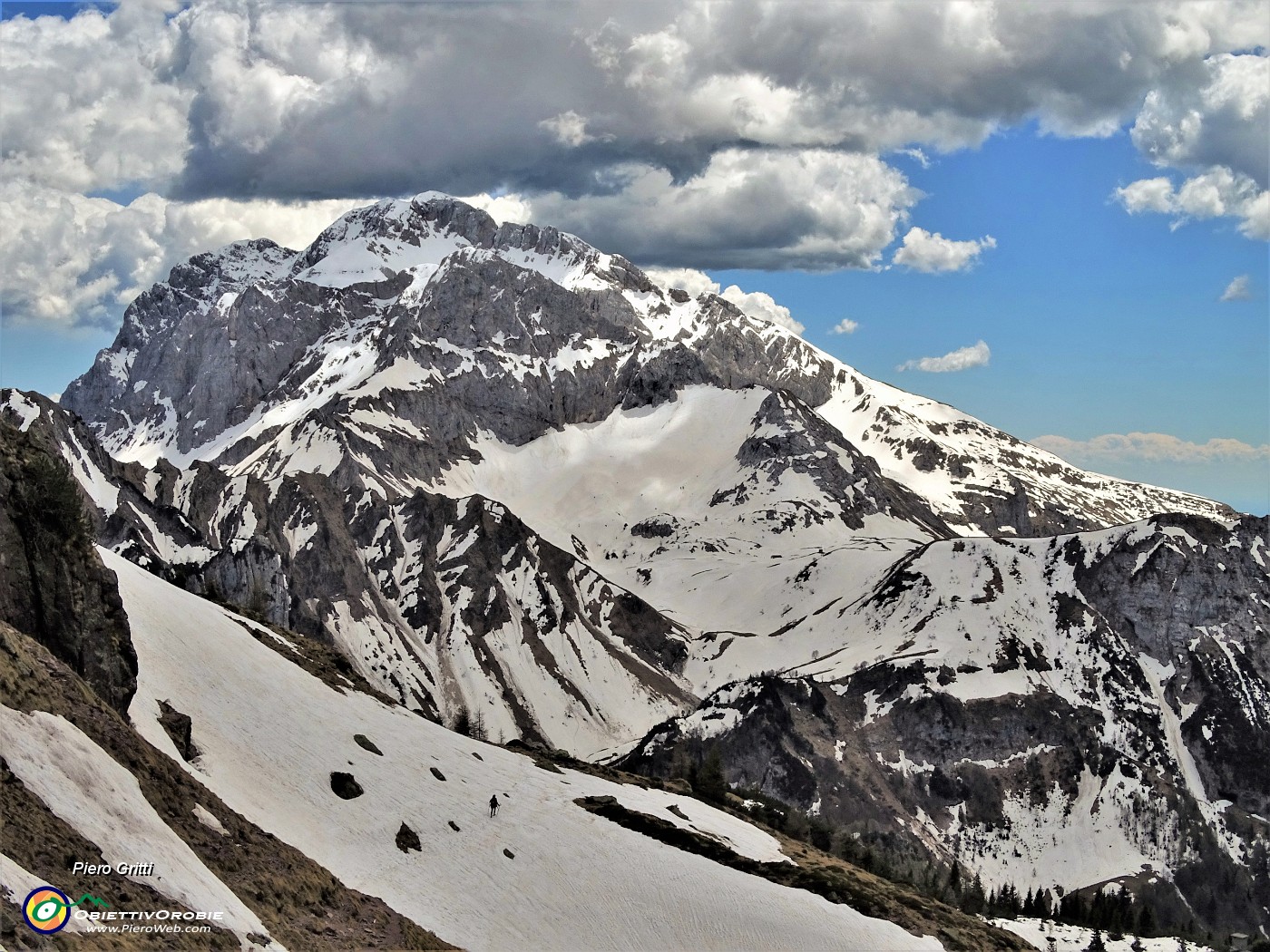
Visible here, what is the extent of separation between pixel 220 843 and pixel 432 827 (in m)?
23.2

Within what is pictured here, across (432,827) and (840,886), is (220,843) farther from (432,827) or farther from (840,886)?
(840,886)

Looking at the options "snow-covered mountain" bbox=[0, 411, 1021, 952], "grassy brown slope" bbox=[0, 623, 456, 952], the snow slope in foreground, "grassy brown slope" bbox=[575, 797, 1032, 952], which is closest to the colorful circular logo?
"snow-covered mountain" bbox=[0, 411, 1021, 952]

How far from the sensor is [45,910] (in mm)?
45094

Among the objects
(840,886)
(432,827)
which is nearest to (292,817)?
(432,827)

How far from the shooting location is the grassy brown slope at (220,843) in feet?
192

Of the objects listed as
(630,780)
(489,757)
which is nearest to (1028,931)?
(630,780)

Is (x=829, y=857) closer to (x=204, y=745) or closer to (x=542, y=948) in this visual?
(x=542, y=948)

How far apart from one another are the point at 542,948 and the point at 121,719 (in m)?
26.5

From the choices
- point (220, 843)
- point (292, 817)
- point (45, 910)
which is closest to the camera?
point (45, 910)

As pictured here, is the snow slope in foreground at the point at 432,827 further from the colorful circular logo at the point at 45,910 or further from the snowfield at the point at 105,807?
the colorful circular logo at the point at 45,910

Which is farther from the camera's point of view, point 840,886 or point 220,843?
point 840,886

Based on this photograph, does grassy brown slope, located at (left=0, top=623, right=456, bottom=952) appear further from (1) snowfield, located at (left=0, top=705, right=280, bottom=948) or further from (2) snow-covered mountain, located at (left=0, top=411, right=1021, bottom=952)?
(1) snowfield, located at (left=0, top=705, right=280, bottom=948)

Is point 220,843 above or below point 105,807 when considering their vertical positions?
below

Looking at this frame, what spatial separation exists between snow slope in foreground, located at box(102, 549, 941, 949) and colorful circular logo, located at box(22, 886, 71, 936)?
28378mm
